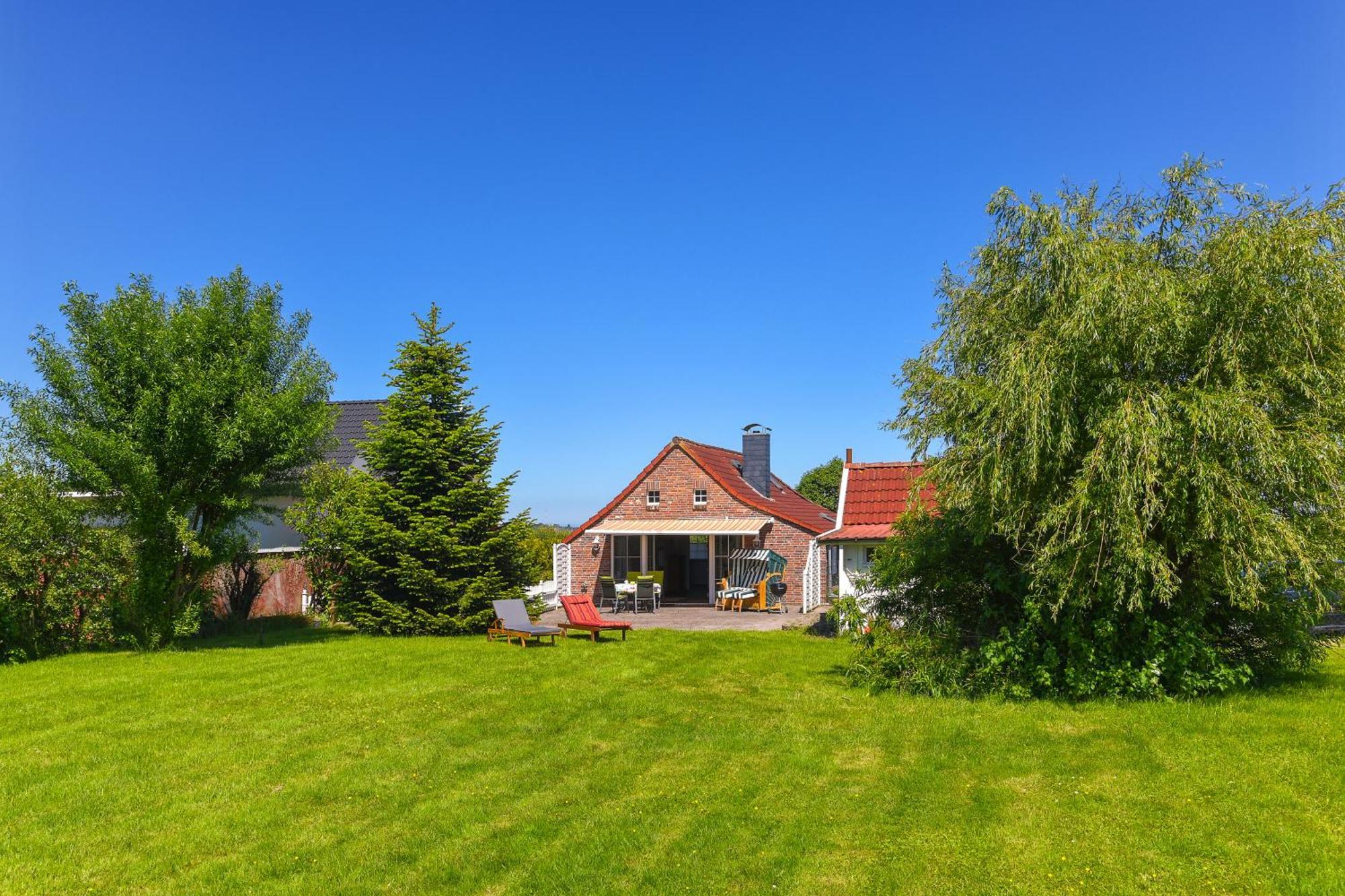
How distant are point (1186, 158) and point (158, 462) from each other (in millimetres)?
17594

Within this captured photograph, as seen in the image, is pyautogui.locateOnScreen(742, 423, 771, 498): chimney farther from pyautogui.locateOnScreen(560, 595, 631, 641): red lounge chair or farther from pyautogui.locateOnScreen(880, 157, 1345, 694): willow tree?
pyautogui.locateOnScreen(880, 157, 1345, 694): willow tree

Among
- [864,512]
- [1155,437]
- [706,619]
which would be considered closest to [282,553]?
[706,619]

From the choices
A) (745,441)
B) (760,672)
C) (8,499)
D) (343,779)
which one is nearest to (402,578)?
(8,499)

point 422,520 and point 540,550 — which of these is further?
point 540,550

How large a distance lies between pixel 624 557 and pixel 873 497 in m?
10.0

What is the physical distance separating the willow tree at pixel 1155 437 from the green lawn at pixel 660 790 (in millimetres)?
856

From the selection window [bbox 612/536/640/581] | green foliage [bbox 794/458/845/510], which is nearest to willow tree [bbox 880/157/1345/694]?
window [bbox 612/536/640/581]

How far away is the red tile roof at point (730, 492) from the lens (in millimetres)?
28031

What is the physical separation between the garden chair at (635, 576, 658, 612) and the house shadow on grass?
27.4ft

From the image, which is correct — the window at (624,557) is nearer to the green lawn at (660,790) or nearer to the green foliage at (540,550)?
the green foliage at (540,550)

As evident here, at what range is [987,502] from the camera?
11000 millimetres

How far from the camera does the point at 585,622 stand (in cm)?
1803

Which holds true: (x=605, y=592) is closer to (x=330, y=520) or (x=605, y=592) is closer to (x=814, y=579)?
(x=814, y=579)

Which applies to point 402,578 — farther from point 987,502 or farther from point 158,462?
point 987,502
